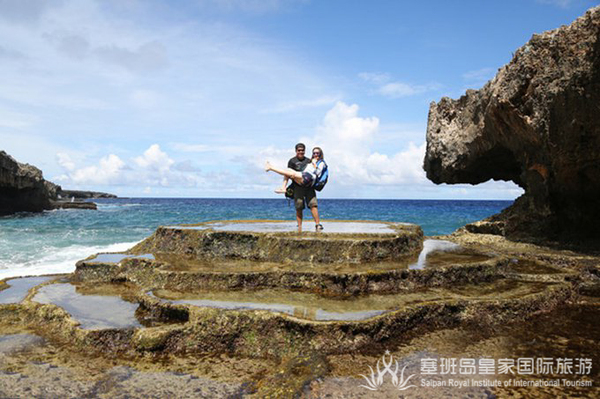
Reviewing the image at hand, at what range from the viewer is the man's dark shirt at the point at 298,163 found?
10516 mm

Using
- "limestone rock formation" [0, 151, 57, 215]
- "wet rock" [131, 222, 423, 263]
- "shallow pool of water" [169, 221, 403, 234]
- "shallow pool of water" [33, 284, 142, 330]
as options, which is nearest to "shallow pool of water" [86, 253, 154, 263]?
"wet rock" [131, 222, 423, 263]

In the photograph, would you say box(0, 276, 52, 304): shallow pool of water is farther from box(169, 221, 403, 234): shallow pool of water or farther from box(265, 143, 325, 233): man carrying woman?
box(265, 143, 325, 233): man carrying woman

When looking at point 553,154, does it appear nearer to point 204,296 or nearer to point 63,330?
point 204,296

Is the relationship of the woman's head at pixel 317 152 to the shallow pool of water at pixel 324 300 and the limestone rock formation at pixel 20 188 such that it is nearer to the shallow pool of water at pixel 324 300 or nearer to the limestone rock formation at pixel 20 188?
the shallow pool of water at pixel 324 300

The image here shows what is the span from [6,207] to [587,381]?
51937 millimetres

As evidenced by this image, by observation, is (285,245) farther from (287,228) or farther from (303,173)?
(287,228)

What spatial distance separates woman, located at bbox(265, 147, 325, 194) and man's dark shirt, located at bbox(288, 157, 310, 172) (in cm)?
17

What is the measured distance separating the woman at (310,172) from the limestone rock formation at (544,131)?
20.2 feet

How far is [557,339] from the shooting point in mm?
5809

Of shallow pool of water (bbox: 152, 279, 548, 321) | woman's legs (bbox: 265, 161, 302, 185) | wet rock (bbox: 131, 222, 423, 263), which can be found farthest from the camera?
woman's legs (bbox: 265, 161, 302, 185)

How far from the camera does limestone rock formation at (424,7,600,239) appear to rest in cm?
1045

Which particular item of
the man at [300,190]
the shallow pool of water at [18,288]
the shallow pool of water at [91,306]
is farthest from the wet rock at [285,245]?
the shallow pool of water at [91,306]

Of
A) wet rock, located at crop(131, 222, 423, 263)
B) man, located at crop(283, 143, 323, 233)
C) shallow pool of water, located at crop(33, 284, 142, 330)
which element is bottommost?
shallow pool of water, located at crop(33, 284, 142, 330)

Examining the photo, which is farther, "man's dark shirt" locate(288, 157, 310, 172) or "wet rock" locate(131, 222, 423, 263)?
"man's dark shirt" locate(288, 157, 310, 172)
